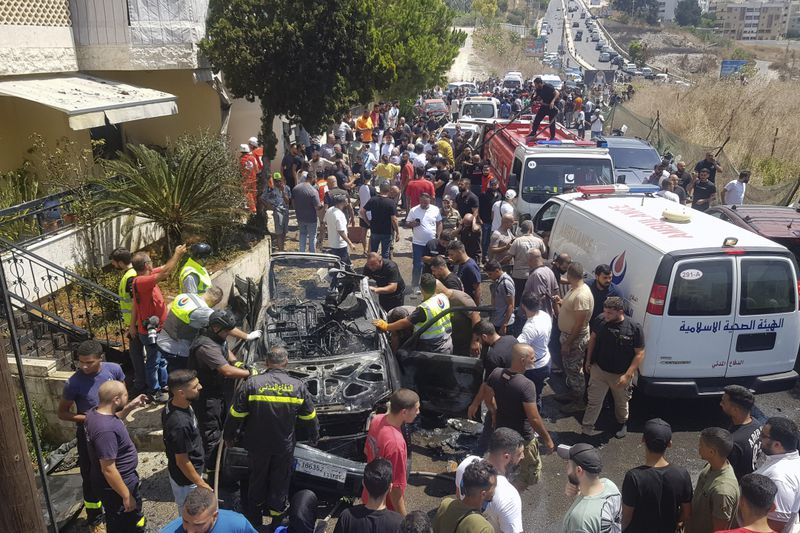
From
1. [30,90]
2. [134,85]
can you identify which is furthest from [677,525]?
[134,85]

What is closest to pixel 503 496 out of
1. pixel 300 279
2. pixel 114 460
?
pixel 114 460

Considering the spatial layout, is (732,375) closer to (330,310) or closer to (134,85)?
(330,310)

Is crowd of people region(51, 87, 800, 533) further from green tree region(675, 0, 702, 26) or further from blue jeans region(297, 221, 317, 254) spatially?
green tree region(675, 0, 702, 26)

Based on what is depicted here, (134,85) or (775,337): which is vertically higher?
(134,85)

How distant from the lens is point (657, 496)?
400cm

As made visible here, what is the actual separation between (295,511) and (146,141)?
11956 millimetres

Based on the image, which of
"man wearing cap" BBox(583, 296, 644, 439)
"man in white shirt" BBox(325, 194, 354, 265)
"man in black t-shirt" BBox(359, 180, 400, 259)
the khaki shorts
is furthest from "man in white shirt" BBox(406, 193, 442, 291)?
the khaki shorts

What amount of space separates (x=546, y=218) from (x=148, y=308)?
20.1 feet

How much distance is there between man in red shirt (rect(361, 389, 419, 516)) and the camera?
4.37 meters

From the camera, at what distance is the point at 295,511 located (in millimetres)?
4711

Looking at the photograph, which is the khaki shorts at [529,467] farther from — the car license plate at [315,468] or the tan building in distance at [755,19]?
the tan building in distance at [755,19]

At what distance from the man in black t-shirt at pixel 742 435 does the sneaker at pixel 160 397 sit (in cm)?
521

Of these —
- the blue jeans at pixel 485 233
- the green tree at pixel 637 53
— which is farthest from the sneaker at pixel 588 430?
the green tree at pixel 637 53

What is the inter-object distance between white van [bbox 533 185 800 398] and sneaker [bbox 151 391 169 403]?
16.0 ft
